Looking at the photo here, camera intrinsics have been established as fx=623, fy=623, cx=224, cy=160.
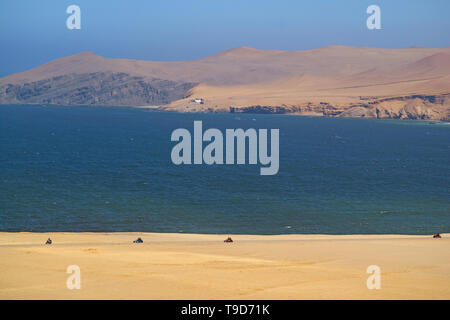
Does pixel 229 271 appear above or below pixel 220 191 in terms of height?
below

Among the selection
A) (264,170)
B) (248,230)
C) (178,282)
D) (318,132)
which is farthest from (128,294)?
(318,132)

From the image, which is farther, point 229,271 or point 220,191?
point 220,191

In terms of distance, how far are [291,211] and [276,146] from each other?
153ft

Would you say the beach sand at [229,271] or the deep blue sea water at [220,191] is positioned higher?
the deep blue sea water at [220,191]

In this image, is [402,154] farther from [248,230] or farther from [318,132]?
[248,230]

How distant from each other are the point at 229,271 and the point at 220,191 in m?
30.5

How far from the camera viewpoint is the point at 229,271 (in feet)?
58.1

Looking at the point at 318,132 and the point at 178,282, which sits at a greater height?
the point at 318,132

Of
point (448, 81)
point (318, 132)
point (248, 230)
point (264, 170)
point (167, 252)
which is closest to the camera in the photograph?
point (167, 252)

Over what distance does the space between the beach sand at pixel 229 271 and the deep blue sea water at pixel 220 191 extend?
12180mm

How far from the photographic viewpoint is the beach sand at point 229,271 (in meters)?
15.1

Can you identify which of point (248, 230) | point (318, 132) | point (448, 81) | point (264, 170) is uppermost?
point (448, 81)

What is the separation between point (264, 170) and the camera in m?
61.1

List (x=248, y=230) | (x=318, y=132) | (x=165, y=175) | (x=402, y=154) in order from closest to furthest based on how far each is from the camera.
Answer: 1. (x=248, y=230)
2. (x=165, y=175)
3. (x=402, y=154)
4. (x=318, y=132)
